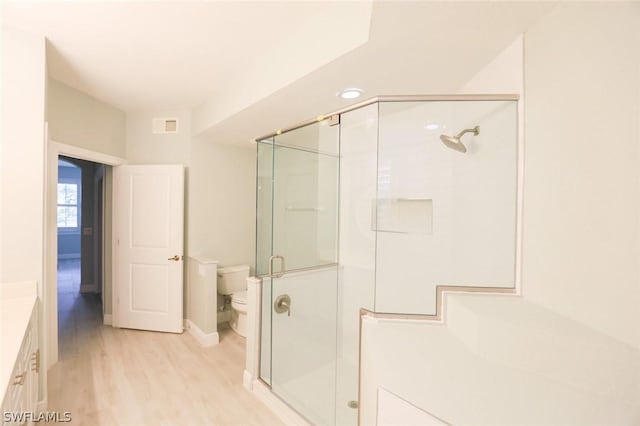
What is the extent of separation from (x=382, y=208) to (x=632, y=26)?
55.0 inches

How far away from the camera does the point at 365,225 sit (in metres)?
2.64

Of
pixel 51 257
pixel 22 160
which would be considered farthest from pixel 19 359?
pixel 51 257

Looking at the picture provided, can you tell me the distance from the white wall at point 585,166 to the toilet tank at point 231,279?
9.54 ft

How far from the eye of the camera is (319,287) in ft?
8.32

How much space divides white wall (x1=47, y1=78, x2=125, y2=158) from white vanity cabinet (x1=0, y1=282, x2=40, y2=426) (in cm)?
159

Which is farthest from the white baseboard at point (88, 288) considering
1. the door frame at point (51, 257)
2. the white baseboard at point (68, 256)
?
the white baseboard at point (68, 256)

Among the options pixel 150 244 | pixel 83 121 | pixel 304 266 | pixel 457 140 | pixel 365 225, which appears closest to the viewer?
pixel 457 140

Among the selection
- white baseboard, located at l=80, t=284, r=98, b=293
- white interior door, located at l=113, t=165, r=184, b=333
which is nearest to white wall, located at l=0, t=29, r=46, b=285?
white interior door, located at l=113, t=165, r=184, b=333

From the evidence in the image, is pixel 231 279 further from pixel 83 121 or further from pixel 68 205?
pixel 68 205

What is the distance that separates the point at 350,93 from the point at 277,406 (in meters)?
2.23

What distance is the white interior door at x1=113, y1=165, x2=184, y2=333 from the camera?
336 cm

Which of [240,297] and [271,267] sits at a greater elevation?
[271,267]

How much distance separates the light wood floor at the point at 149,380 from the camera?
204 cm

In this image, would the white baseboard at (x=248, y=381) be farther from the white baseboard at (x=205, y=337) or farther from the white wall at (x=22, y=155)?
the white wall at (x=22, y=155)
